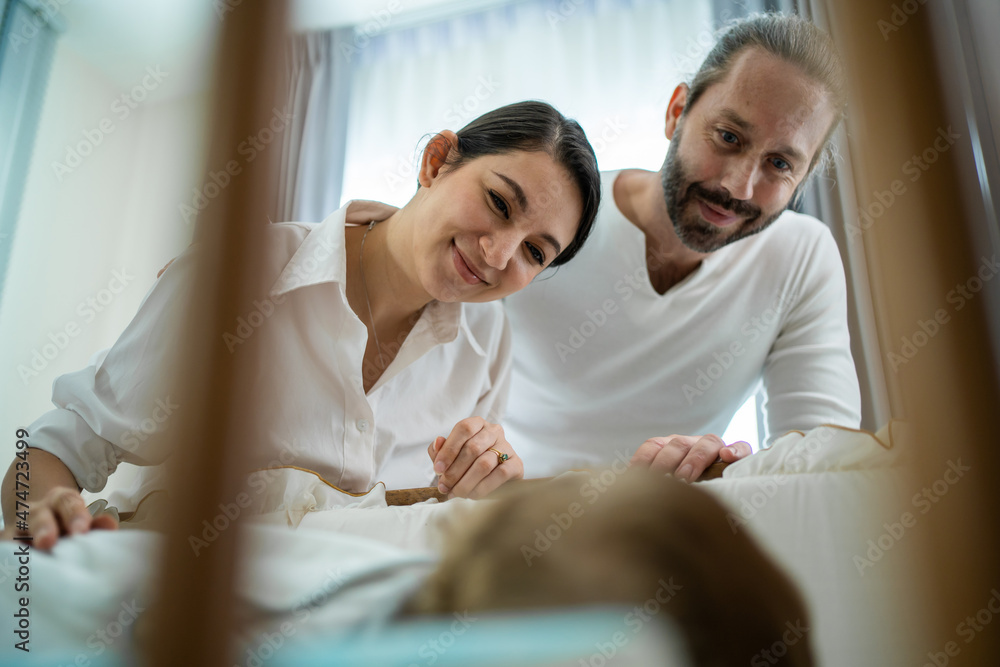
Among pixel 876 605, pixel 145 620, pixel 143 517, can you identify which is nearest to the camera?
pixel 145 620

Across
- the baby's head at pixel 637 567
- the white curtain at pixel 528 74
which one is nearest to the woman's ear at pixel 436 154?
the baby's head at pixel 637 567

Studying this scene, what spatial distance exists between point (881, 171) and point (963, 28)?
0.74m

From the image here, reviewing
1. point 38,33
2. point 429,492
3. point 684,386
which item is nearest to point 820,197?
point 684,386

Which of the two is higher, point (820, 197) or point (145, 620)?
point (820, 197)

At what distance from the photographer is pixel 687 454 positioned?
75 centimetres

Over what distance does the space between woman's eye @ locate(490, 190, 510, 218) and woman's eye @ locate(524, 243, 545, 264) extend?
0.05 metres

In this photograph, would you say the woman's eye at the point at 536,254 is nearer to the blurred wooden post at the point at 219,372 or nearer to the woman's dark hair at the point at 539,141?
the woman's dark hair at the point at 539,141

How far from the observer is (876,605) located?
17.4 inches

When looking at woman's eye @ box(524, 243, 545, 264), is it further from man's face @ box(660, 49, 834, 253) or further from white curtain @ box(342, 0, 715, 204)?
white curtain @ box(342, 0, 715, 204)

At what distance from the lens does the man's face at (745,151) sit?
→ 1155 mm

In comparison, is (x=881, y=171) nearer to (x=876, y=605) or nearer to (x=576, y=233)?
(x=876, y=605)

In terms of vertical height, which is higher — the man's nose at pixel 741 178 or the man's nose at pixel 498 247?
the man's nose at pixel 741 178

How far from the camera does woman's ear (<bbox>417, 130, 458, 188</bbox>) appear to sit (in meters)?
0.92

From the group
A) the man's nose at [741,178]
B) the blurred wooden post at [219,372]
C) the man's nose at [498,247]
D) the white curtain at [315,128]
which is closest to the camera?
the blurred wooden post at [219,372]
